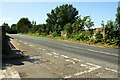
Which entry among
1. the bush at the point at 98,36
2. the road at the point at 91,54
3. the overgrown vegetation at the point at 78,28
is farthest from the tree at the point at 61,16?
the road at the point at 91,54

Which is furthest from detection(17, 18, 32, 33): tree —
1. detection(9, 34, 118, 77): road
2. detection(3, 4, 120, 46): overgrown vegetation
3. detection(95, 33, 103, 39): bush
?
detection(9, 34, 118, 77): road

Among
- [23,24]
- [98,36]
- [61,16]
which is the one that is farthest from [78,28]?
[23,24]

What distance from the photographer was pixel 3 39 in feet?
49.8

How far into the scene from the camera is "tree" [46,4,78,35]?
2520 inches

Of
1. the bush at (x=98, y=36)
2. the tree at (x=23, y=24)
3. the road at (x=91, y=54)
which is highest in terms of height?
the tree at (x=23, y=24)

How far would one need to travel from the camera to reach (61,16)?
212ft

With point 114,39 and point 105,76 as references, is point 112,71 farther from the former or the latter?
point 114,39

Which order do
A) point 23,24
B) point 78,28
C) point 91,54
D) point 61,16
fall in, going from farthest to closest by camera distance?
point 23,24 → point 61,16 → point 78,28 → point 91,54

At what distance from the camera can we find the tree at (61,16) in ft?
210

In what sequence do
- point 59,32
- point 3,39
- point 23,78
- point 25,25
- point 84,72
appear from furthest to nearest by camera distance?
point 25,25 → point 59,32 → point 3,39 → point 84,72 → point 23,78

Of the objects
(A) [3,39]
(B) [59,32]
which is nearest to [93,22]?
(B) [59,32]

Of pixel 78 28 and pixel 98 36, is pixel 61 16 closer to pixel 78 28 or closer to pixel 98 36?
pixel 78 28

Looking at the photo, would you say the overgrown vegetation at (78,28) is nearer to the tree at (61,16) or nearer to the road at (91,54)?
the tree at (61,16)

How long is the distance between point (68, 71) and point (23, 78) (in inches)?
87.7
